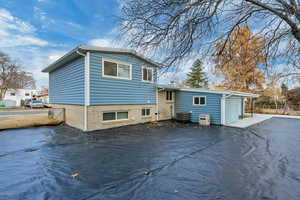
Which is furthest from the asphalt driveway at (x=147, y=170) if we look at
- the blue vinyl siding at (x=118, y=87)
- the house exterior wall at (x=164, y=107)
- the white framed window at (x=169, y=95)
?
the white framed window at (x=169, y=95)

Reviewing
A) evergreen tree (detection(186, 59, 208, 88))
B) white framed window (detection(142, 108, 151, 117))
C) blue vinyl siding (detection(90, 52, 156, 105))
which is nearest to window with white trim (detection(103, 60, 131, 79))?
blue vinyl siding (detection(90, 52, 156, 105))

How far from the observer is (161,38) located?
3006 mm

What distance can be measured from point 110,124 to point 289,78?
9183 mm

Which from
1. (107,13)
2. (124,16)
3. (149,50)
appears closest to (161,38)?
(149,50)

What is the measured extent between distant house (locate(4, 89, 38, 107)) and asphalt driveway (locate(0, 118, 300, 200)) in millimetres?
35203

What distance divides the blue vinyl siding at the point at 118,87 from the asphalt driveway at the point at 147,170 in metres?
2.73

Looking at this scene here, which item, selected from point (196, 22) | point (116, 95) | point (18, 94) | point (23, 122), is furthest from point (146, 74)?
point (18, 94)

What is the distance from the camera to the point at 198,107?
968 cm

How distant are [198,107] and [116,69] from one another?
244 inches

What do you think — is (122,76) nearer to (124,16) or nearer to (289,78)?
(124,16)

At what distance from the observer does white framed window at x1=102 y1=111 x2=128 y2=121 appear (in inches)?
287

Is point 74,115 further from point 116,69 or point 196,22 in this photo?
point 196,22

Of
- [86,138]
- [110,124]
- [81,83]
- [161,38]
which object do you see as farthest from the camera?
[110,124]

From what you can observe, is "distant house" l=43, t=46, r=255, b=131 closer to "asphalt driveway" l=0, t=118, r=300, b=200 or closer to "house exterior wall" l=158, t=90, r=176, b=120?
"house exterior wall" l=158, t=90, r=176, b=120
